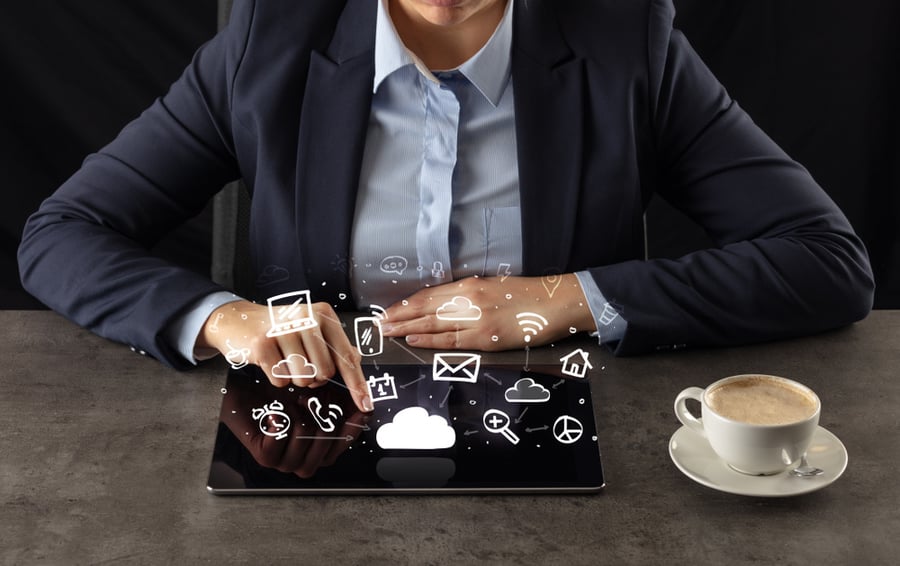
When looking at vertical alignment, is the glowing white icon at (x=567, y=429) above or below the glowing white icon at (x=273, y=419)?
below

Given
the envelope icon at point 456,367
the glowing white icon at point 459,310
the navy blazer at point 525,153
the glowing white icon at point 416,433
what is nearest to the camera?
the glowing white icon at point 416,433

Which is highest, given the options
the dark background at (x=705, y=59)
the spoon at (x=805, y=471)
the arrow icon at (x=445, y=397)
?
the arrow icon at (x=445, y=397)

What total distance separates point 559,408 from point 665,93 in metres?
0.52

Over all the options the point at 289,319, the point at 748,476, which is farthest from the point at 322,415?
the point at 748,476

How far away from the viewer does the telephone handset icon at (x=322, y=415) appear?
1005 mm

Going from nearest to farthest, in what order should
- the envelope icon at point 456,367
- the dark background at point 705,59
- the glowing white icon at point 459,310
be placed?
the envelope icon at point 456,367, the glowing white icon at point 459,310, the dark background at point 705,59

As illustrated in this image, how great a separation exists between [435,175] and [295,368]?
37 centimetres

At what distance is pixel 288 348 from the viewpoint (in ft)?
3.62

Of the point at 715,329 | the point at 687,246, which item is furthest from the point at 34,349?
the point at 687,246

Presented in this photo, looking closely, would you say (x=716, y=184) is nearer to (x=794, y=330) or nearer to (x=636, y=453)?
(x=794, y=330)

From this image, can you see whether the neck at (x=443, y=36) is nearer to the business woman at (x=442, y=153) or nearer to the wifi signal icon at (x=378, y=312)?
the business woman at (x=442, y=153)

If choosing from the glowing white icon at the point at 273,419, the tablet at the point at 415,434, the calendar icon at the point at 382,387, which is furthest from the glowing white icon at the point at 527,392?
the glowing white icon at the point at 273,419

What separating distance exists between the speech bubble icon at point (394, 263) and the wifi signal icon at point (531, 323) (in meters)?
0.20

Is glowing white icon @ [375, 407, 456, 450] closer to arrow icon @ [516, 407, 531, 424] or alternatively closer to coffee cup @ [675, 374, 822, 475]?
arrow icon @ [516, 407, 531, 424]
